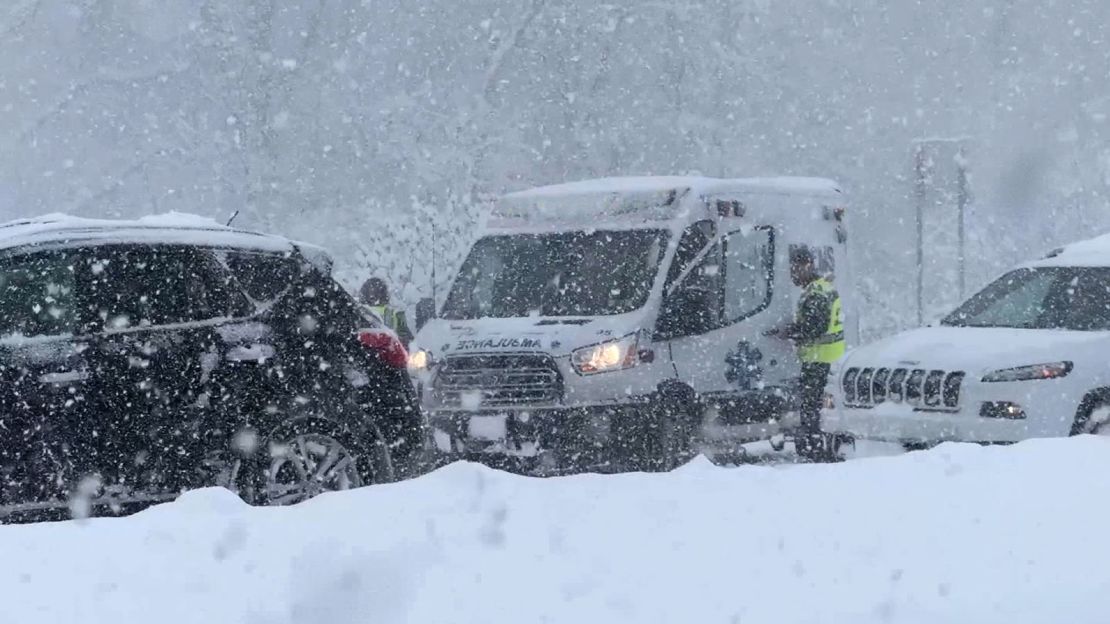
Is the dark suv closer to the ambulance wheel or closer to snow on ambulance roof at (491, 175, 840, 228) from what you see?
the ambulance wheel

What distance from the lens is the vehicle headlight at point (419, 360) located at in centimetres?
1042

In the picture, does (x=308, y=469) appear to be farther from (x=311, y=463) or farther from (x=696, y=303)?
(x=696, y=303)

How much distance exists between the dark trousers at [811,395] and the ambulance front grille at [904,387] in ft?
3.10

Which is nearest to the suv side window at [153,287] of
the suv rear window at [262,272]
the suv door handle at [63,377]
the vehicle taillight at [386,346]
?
the suv rear window at [262,272]

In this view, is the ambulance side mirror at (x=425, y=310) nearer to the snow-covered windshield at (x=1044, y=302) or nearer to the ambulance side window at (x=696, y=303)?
the ambulance side window at (x=696, y=303)

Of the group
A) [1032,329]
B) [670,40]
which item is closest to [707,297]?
[1032,329]

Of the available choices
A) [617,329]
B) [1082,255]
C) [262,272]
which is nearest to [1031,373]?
[1082,255]

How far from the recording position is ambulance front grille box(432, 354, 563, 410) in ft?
32.6

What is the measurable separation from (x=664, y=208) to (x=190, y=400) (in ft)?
14.9

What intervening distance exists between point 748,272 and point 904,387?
4.77 ft

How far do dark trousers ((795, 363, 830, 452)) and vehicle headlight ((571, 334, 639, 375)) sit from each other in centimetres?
185

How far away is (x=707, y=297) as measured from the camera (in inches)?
412

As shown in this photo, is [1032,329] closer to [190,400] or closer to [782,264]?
[782,264]

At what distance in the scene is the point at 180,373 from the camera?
683cm
